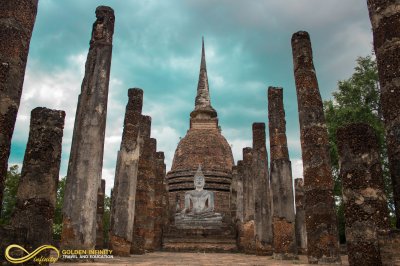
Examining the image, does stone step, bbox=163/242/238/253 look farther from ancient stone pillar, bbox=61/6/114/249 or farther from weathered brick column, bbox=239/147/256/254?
ancient stone pillar, bbox=61/6/114/249

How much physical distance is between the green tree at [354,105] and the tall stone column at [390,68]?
1192 cm

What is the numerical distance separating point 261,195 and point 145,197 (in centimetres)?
A: 427

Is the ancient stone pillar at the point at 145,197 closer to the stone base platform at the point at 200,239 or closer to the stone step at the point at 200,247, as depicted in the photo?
the stone step at the point at 200,247

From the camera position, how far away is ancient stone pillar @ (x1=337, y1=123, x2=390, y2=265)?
590cm

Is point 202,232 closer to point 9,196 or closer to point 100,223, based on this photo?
point 100,223


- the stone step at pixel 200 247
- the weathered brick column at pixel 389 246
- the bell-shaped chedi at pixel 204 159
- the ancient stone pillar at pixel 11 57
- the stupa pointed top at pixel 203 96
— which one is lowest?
the stone step at pixel 200 247

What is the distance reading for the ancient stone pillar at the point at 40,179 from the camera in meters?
5.58

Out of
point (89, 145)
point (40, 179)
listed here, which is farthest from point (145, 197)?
point (40, 179)

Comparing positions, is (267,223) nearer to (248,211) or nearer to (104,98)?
(248,211)

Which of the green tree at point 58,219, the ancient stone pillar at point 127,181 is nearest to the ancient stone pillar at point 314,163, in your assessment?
the ancient stone pillar at point 127,181

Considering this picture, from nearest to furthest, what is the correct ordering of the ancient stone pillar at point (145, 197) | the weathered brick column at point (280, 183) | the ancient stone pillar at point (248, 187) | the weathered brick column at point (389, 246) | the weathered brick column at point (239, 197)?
the weathered brick column at point (389, 246) < the weathered brick column at point (280, 183) < the ancient stone pillar at point (145, 197) < the ancient stone pillar at point (248, 187) < the weathered brick column at point (239, 197)

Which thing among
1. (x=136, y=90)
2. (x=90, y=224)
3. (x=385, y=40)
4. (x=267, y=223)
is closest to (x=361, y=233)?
(x=385, y=40)

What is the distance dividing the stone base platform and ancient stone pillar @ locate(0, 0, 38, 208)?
13.9 meters

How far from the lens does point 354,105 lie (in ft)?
65.5
